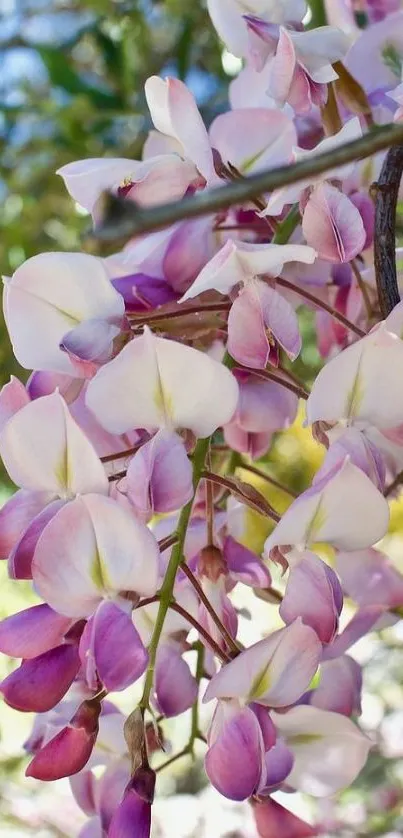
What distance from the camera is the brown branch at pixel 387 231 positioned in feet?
1.16

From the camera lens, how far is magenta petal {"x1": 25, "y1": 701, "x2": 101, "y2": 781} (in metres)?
0.35

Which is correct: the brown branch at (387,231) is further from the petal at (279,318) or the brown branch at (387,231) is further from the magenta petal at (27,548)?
the magenta petal at (27,548)

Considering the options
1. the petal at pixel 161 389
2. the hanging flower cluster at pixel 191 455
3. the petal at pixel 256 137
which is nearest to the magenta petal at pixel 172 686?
the hanging flower cluster at pixel 191 455

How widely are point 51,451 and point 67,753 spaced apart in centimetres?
11

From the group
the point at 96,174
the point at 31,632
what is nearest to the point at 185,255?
the point at 96,174

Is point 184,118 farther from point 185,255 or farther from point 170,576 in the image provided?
point 170,576

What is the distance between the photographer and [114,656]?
1.05 feet

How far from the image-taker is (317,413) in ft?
1.21

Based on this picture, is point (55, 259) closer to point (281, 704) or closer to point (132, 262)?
point (132, 262)

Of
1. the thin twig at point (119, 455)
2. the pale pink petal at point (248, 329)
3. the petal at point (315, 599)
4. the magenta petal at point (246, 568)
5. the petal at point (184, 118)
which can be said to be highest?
the petal at point (184, 118)

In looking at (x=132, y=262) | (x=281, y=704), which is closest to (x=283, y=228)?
(x=132, y=262)

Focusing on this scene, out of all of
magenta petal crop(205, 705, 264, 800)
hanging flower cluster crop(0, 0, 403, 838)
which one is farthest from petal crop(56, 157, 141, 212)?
magenta petal crop(205, 705, 264, 800)

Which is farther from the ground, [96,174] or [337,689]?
[96,174]

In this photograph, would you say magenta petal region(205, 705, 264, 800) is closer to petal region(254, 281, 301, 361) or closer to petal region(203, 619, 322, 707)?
petal region(203, 619, 322, 707)
